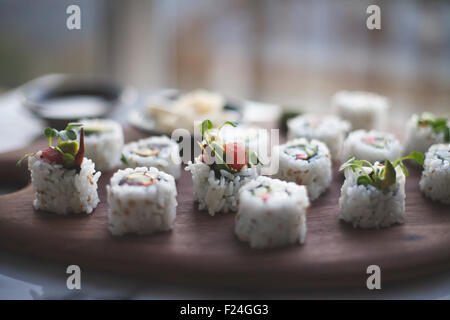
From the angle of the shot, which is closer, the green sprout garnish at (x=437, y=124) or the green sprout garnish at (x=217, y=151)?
the green sprout garnish at (x=217, y=151)

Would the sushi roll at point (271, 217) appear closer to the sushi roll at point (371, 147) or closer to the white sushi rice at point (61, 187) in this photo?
the white sushi rice at point (61, 187)

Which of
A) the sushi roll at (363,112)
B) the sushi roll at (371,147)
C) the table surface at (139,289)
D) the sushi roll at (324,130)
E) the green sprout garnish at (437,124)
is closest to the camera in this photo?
the table surface at (139,289)

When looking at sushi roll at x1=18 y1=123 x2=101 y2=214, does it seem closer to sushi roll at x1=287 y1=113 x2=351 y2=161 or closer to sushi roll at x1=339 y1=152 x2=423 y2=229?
sushi roll at x1=339 y1=152 x2=423 y2=229

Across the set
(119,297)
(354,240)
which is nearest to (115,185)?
(119,297)

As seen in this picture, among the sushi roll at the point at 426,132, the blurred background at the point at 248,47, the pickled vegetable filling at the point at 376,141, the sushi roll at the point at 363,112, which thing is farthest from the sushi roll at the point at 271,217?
the blurred background at the point at 248,47
